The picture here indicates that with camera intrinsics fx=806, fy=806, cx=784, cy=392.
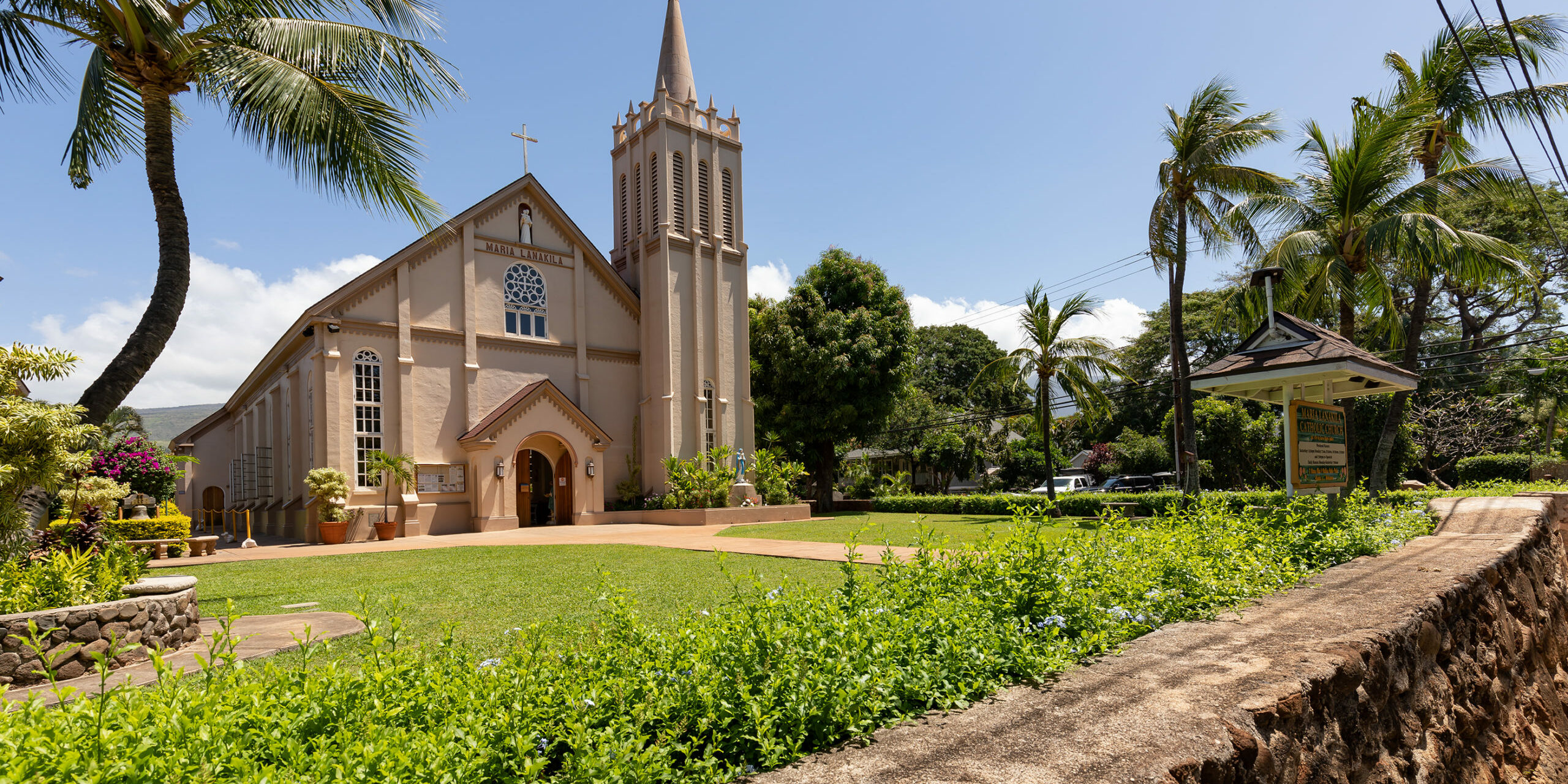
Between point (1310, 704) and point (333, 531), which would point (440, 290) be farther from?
point (1310, 704)

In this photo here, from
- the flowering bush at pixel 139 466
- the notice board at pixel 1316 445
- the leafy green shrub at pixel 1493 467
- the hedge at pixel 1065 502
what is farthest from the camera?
the leafy green shrub at pixel 1493 467

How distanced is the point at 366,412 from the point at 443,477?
2.67 meters

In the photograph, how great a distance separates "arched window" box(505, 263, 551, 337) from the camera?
2481 cm

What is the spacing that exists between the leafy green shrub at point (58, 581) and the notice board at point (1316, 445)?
11.5 meters

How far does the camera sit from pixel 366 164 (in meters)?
9.17

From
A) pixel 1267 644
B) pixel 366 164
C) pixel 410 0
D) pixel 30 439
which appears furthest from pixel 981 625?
pixel 410 0

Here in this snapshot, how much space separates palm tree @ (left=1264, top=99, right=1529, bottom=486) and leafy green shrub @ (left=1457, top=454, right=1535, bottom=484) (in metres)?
20.4

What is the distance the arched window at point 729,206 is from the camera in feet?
93.9

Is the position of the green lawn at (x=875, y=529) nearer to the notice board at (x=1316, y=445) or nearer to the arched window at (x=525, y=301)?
the notice board at (x=1316, y=445)

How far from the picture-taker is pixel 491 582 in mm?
10086

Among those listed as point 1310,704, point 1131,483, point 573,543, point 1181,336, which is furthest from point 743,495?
point 1310,704

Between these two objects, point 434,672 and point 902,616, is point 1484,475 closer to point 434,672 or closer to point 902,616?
point 902,616

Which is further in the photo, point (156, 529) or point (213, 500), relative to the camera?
point (213, 500)

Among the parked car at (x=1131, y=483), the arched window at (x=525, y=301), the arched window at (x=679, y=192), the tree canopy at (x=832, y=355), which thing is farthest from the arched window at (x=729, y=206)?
the parked car at (x=1131, y=483)
